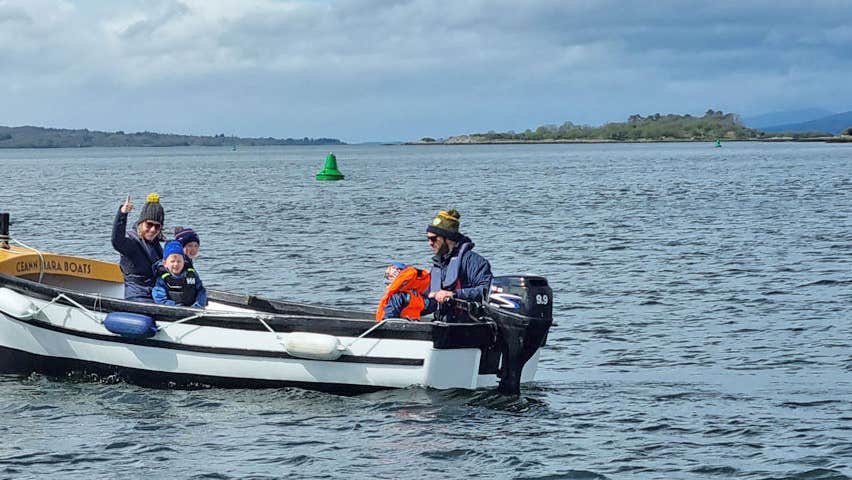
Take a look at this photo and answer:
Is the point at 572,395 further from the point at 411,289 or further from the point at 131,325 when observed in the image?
the point at 131,325

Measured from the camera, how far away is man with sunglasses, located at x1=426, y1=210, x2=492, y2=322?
12.3 meters

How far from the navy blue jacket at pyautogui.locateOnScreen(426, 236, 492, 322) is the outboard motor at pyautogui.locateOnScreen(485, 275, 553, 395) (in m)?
0.31

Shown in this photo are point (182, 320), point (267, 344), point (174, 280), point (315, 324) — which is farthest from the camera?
point (174, 280)

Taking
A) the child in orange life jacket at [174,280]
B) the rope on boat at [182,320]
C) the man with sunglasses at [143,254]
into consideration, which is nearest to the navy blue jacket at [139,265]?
the man with sunglasses at [143,254]

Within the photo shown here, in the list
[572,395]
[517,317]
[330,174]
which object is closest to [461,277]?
[517,317]

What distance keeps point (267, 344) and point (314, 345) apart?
57 centimetres

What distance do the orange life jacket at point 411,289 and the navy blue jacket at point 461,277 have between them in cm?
12

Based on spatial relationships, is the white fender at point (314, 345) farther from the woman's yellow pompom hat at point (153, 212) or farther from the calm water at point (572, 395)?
the woman's yellow pompom hat at point (153, 212)

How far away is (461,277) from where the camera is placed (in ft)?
40.8

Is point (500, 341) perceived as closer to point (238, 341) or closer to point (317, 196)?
point (238, 341)

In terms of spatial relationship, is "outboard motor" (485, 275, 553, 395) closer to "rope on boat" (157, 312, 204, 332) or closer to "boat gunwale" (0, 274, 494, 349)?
"boat gunwale" (0, 274, 494, 349)

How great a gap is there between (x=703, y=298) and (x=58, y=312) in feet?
37.8

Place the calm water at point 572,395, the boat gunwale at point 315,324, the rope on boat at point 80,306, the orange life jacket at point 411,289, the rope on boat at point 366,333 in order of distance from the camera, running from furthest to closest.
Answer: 1. the rope on boat at point 80,306
2. the orange life jacket at point 411,289
3. the rope on boat at point 366,333
4. the boat gunwale at point 315,324
5. the calm water at point 572,395

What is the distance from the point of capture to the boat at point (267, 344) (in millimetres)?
11891
